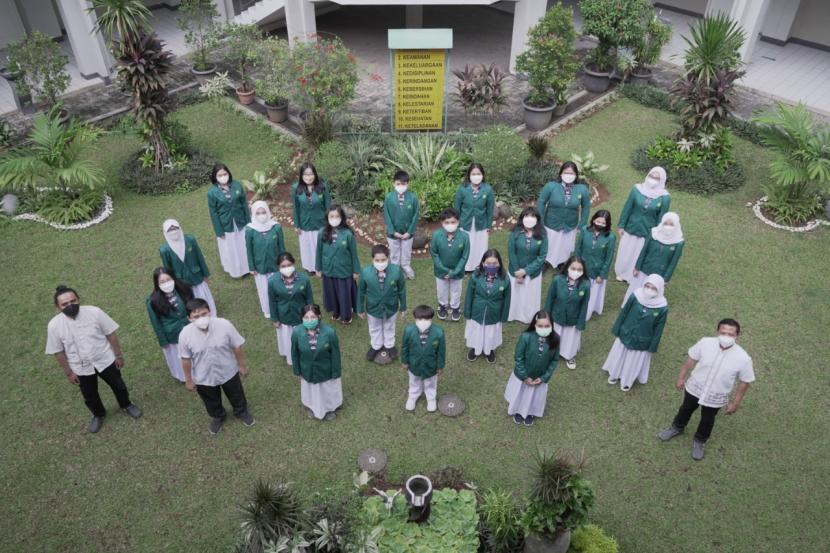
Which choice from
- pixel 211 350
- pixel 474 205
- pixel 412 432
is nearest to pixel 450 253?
pixel 474 205

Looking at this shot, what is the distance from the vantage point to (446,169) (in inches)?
456

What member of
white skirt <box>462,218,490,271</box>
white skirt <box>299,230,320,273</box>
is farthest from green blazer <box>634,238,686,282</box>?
white skirt <box>299,230,320,273</box>

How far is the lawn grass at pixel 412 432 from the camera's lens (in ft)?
22.0

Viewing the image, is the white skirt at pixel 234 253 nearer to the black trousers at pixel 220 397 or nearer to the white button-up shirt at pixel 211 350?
the black trousers at pixel 220 397

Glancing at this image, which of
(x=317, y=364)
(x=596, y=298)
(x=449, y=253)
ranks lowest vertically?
(x=596, y=298)

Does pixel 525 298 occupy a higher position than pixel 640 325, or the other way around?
pixel 640 325

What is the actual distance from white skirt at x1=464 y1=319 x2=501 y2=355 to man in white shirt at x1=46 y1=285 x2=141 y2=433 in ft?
13.2

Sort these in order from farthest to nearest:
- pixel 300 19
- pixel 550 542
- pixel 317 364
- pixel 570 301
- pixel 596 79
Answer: pixel 300 19 < pixel 596 79 < pixel 570 301 < pixel 317 364 < pixel 550 542

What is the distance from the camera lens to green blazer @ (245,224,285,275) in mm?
8453

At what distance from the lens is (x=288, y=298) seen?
25.3ft

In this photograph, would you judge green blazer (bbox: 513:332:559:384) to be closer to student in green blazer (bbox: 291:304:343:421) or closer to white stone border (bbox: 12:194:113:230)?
student in green blazer (bbox: 291:304:343:421)

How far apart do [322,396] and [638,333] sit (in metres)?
3.58

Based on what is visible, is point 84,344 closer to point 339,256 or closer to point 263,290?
point 263,290

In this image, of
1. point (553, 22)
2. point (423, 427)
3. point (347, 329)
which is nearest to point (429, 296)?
point (347, 329)
